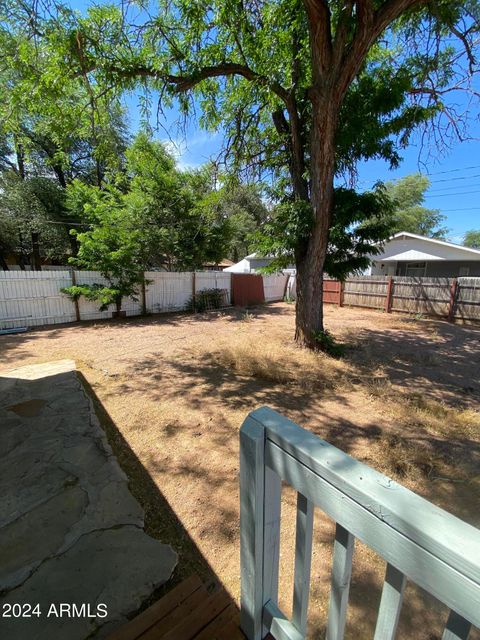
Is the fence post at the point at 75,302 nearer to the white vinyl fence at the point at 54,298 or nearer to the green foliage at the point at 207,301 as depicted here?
the white vinyl fence at the point at 54,298

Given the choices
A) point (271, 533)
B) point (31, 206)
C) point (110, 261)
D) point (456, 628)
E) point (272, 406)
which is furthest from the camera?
point (31, 206)

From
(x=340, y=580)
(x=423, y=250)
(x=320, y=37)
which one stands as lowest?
(x=340, y=580)

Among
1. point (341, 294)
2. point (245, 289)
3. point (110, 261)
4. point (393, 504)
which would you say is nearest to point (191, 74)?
point (110, 261)

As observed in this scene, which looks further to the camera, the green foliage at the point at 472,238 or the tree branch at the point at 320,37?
the green foliage at the point at 472,238

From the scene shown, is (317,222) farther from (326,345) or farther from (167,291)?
(167,291)

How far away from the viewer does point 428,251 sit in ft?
46.5

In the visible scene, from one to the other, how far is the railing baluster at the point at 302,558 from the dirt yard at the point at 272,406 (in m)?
0.60

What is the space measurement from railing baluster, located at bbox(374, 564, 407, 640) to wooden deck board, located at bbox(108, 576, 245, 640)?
0.81 metres

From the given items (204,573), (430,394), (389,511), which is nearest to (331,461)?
(389,511)

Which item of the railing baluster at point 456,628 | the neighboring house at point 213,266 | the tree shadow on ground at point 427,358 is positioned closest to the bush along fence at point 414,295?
the tree shadow on ground at point 427,358

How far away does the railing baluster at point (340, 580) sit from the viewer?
752 millimetres

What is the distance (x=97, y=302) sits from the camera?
9.27 metres

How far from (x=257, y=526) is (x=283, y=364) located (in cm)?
409

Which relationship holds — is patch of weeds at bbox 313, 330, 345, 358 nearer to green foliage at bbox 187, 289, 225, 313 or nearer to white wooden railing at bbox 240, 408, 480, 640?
white wooden railing at bbox 240, 408, 480, 640
